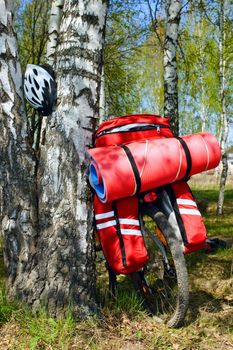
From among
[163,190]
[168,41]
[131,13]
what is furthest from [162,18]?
[163,190]

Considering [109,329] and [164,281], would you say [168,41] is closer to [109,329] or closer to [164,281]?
[164,281]

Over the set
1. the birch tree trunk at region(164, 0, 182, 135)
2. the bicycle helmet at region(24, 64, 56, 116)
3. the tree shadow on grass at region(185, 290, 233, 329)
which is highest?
the birch tree trunk at region(164, 0, 182, 135)

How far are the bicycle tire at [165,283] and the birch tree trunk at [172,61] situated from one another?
330cm

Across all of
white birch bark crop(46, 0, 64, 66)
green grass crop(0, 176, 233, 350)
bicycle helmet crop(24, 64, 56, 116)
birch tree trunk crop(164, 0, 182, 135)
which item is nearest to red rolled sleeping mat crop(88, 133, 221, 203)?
bicycle helmet crop(24, 64, 56, 116)

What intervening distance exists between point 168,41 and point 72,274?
4.81 metres

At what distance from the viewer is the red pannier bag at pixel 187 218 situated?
9.18ft

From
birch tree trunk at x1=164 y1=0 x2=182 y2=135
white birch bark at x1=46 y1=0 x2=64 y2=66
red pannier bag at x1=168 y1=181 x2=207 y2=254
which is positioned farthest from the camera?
white birch bark at x1=46 y1=0 x2=64 y2=66

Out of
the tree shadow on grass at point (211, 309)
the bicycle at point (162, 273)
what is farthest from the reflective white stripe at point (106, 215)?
the tree shadow on grass at point (211, 309)

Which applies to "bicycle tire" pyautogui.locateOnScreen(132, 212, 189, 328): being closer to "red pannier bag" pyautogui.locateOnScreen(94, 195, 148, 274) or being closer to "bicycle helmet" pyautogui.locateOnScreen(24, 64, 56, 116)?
"red pannier bag" pyautogui.locateOnScreen(94, 195, 148, 274)

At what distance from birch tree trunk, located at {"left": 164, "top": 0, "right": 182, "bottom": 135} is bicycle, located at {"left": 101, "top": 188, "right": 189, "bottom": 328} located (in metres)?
3.28

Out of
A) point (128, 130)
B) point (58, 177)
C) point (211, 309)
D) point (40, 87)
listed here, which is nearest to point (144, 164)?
point (128, 130)

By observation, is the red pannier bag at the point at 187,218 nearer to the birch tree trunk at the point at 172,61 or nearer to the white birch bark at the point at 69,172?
the white birch bark at the point at 69,172

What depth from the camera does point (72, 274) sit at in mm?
2740

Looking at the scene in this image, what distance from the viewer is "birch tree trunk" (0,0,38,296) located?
9.12 ft
